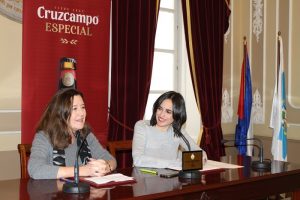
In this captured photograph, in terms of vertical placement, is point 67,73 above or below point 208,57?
below

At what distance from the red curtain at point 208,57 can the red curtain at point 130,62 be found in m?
0.56

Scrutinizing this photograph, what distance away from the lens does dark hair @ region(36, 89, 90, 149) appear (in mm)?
2408

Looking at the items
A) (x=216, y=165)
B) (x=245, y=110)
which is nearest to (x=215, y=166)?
(x=216, y=165)

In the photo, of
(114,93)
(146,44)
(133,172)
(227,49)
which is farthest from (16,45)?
(227,49)

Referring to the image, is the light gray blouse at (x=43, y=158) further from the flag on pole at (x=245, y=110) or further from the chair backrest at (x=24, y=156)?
the flag on pole at (x=245, y=110)

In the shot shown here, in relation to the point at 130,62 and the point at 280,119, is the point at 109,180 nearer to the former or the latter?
the point at 130,62

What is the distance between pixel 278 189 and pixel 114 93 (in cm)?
185

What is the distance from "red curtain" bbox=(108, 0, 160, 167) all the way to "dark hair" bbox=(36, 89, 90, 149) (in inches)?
58.4

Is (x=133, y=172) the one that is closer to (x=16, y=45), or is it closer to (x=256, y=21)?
(x=16, y=45)

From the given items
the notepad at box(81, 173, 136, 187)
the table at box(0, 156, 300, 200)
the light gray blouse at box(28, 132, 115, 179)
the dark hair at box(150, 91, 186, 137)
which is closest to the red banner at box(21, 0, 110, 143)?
the dark hair at box(150, 91, 186, 137)

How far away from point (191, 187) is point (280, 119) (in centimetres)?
264

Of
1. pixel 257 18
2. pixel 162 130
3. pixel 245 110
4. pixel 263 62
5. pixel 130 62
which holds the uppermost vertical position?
pixel 257 18

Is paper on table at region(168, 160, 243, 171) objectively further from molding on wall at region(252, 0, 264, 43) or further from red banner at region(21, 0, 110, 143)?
molding on wall at region(252, 0, 264, 43)

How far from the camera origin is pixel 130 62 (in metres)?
4.05
